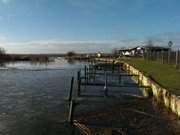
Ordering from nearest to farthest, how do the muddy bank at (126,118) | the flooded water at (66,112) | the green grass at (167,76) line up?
1. the muddy bank at (126,118)
2. the flooded water at (66,112)
3. the green grass at (167,76)

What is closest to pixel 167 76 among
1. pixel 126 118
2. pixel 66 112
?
pixel 126 118

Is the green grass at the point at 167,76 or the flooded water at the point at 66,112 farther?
the green grass at the point at 167,76

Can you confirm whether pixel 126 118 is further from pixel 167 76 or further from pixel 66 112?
pixel 167 76

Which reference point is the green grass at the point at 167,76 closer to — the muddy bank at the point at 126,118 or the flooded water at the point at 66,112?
the muddy bank at the point at 126,118

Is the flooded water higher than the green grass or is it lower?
lower

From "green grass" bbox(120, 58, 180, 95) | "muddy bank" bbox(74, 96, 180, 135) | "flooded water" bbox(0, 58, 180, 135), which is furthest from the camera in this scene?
"green grass" bbox(120, 58, 180, 95)

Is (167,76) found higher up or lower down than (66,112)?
higher up

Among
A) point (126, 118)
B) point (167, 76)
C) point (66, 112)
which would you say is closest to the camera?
point (126, 118)

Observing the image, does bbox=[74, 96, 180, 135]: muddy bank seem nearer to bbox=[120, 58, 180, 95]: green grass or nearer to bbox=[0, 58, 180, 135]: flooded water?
bbox=[0, 58, 180, 135]: flooded water

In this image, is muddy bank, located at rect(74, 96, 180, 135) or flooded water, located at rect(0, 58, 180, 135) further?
flooded water, located at rect(0, 58, 180, 135)

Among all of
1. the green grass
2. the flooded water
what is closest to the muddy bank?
the flooded water

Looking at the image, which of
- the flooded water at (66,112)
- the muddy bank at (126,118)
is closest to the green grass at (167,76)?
the muddy bank at (126,118)

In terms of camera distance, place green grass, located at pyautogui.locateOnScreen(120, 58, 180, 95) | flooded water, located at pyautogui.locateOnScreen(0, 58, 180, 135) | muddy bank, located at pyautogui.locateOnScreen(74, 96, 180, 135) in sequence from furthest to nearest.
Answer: green grass, located at pyautogui.locateOnScreen(120, 58, 180, 95), flooded water, located at pyautogui.locateOnScreen(0, 58, 180, 135), muddy bank, located at pyautogui.locateOnScreen(74, 96, 180, 135)

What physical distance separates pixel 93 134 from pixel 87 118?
9.35ft
